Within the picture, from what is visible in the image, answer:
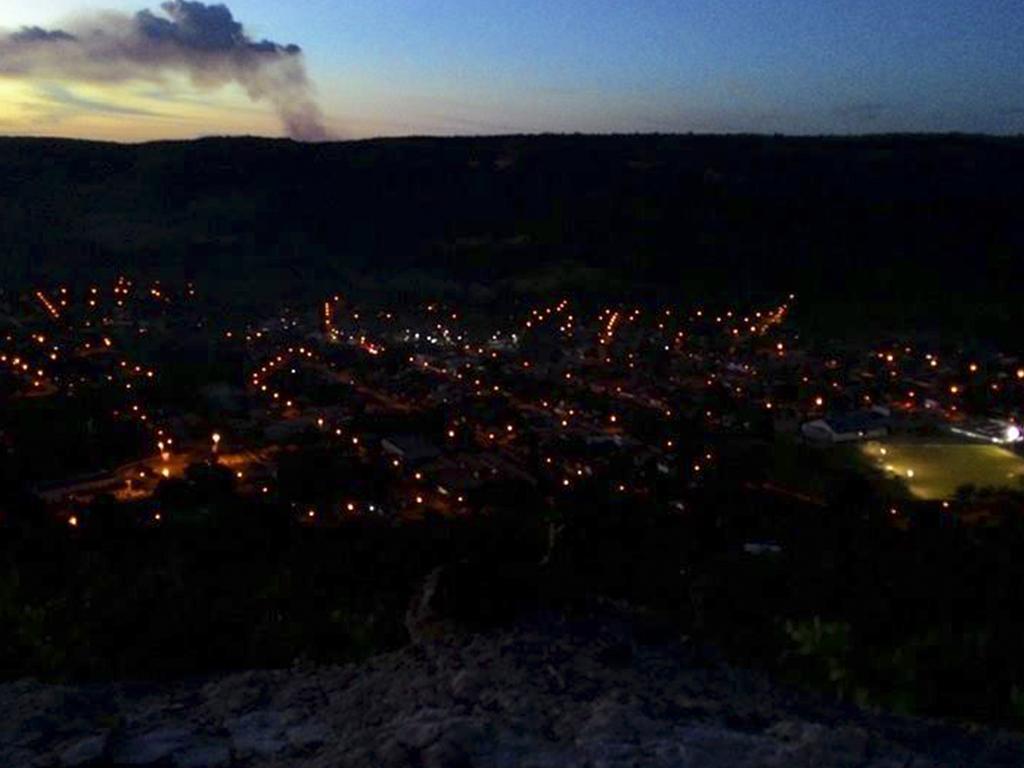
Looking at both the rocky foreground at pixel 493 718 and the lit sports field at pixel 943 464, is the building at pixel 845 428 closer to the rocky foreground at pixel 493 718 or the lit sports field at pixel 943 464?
the lit sports field at pixel 943 464

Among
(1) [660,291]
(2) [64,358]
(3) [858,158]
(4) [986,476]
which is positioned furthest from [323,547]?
(3) [858,158]

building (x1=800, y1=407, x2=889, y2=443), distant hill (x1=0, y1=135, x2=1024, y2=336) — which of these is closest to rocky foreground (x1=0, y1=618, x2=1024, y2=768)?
building (x1=800, y1=407, x2=889, y2=443)

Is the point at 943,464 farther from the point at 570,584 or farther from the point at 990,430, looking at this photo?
the point at 570,584

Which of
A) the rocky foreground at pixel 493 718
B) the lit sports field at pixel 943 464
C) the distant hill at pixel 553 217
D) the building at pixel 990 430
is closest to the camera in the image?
the rocky foreground at pixel 493 718

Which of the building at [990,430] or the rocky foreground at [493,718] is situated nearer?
the rocky foreground at [493,718]

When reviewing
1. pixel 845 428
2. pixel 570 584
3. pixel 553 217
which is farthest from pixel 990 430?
pixel 553 217

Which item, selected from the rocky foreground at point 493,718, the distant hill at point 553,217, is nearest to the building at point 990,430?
the distant hill at point 553,217

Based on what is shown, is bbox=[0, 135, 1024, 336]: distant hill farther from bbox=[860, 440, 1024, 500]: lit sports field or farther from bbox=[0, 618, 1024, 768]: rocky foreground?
bbox=[0, 618, 1024, 768]: rocky foreground
